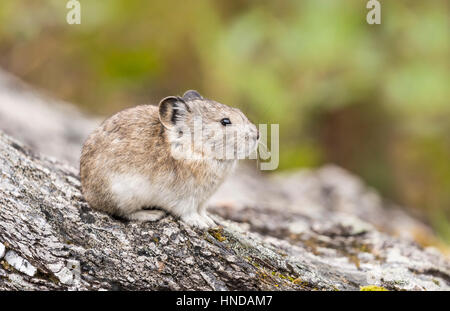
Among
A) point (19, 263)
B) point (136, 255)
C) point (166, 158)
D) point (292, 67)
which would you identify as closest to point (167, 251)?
point (136, 255)

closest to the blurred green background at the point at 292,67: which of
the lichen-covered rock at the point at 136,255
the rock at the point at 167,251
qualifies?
the rock at the point at 167,251

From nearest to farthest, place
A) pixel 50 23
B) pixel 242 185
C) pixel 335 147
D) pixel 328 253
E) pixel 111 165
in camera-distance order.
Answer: pixel 111 165 < pixel 328 253 < pixel 242 185 < pixel 335 147 < pixel 50 23

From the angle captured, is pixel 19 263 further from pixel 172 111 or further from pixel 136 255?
pixel 172 111

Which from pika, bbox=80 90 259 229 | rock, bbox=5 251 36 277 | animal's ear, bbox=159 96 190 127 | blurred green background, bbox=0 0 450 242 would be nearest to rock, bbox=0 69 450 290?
rock, bbox=5 251 36 277

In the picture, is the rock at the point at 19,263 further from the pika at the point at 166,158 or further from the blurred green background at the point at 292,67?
the blurred green background at the point at 292,67

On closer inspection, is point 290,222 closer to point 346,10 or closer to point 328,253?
point 328,253

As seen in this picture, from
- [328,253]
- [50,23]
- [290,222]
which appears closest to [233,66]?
[50,23]

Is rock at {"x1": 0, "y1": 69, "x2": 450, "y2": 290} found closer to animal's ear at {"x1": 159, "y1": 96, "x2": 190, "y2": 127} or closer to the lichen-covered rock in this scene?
the lichen-covered rock

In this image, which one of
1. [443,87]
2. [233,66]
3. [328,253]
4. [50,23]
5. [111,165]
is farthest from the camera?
[50,23]
